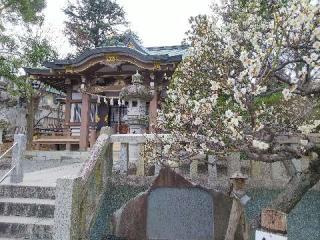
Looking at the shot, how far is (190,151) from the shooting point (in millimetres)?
4734

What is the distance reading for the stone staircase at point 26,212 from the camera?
5379mm

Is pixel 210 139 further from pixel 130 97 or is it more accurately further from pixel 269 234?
pixel 130 97

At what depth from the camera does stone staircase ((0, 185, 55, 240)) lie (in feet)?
17.6

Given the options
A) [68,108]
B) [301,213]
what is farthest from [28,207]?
[68,108]

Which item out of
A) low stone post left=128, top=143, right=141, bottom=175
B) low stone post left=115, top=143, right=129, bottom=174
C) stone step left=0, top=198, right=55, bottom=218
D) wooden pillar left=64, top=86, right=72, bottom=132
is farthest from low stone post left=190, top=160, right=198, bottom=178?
wooden pillar left=64, top=86, right=72, bottom=132

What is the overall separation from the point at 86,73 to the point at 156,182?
502 inches

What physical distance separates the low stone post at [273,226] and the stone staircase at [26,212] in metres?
3.68

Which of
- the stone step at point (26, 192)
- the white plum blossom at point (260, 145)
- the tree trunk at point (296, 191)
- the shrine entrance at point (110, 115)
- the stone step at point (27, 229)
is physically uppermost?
the shrine entrance at point (110, 115)

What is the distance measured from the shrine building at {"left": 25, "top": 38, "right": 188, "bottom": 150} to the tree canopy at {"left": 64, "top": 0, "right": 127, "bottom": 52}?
13637 millimetres

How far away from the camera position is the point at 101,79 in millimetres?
17625

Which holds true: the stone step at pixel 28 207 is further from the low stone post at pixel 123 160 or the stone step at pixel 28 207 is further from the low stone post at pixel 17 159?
the low stone post at pixel 123 160

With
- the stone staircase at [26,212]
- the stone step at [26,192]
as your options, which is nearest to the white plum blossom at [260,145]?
the stone staircase at [26,212]

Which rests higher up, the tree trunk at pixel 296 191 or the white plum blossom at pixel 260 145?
the white plum blossom at pixel 260 145

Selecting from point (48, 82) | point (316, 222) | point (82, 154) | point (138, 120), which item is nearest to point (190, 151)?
point (316, 222)
